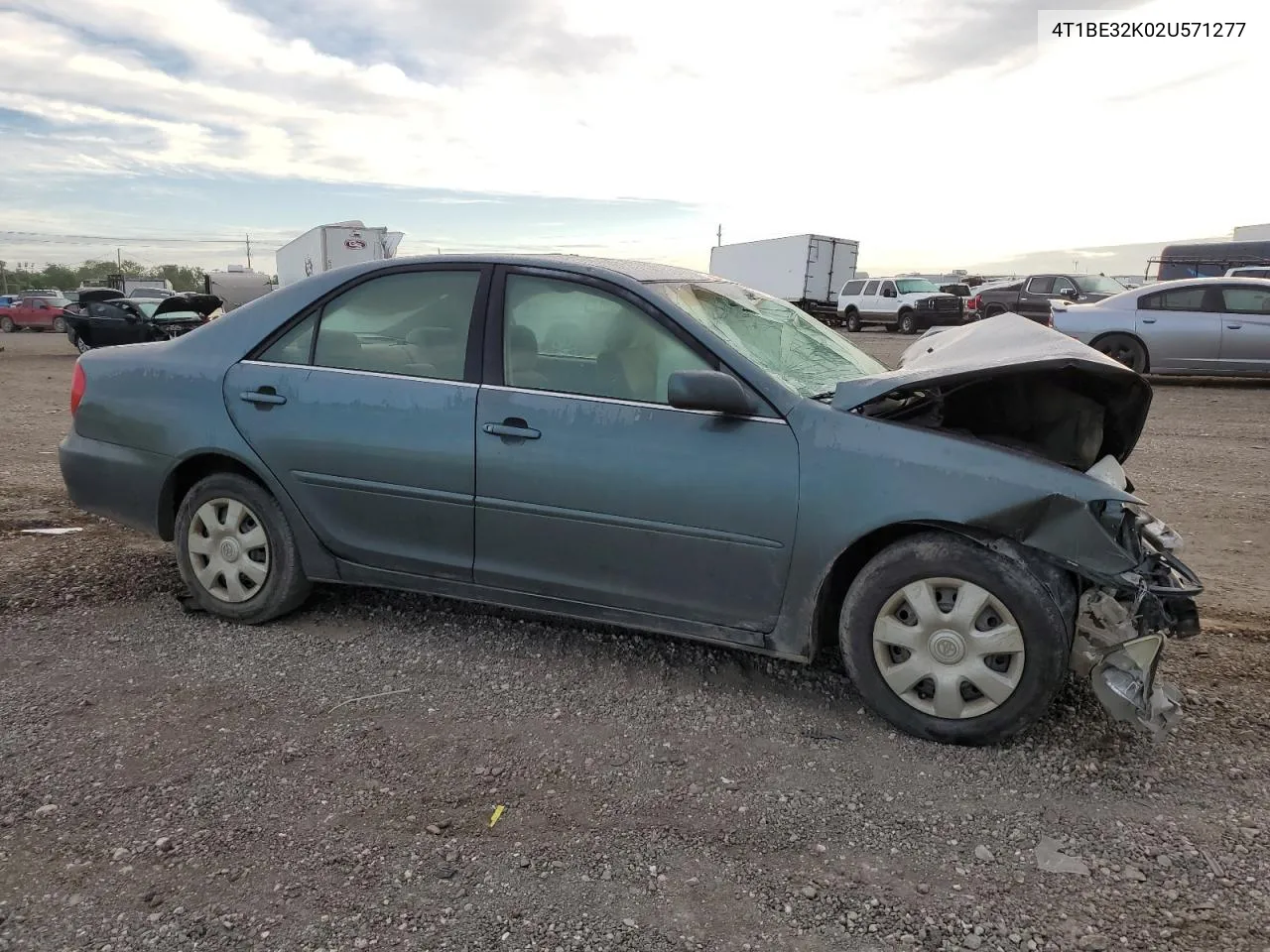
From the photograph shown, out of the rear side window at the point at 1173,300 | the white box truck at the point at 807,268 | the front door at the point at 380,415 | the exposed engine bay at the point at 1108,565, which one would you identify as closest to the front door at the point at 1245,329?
the rear side window at the point at 1173,300

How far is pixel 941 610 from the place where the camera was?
2984 millimetres

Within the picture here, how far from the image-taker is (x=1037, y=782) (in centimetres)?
282

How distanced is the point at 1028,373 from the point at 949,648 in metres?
0.99

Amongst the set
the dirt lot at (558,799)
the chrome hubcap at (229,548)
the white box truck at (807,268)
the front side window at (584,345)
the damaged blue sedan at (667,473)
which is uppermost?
the white box truck at (807,268)

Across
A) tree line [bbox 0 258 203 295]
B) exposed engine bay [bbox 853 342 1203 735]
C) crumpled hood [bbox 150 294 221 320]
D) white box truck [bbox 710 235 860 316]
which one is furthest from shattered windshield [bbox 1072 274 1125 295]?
tree line [bbox 0 258 203 295]

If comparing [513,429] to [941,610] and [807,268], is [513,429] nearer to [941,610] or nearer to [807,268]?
[941,610]

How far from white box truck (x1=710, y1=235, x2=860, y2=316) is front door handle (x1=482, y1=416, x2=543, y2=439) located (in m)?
29.9

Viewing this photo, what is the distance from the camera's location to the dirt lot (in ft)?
7.27

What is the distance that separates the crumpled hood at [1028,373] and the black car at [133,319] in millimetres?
17263

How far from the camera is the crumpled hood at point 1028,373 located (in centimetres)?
299

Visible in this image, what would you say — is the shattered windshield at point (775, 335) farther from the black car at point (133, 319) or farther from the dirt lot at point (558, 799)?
the black car at point (133, 319)

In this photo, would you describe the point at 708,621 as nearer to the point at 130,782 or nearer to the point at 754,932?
the point at 754,932

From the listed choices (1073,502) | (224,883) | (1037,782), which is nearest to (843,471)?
(1073,502)

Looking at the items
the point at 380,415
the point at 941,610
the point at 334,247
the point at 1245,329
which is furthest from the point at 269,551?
the point at 334,247
